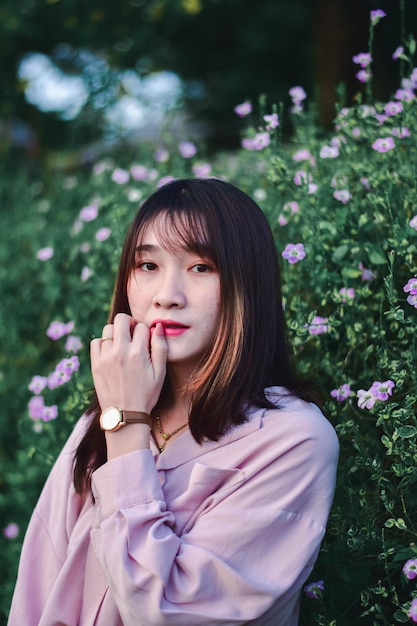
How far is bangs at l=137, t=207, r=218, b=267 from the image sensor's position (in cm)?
175

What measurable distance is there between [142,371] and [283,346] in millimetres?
347

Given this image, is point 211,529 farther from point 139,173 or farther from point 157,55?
point 157,55

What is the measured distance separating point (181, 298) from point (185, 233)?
15 cm

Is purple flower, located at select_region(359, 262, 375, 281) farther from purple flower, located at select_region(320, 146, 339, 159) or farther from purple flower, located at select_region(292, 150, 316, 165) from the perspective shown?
purple flower, located at select_region(292, 150, 316, 165)

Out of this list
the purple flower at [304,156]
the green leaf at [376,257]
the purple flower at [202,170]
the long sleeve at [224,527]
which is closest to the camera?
the long sleeve at [224,527]

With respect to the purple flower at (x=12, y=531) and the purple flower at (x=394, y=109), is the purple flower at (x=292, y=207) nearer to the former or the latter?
the purple flower at (x=394, y=109)

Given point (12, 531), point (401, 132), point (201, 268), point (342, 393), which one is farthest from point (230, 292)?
point (12, 531)

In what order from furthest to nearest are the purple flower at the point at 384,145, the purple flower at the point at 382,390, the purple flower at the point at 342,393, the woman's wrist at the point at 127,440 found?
the purple flower at the point at 384,145, the purple flower at the point at 342,393, the purple flower at the point at 382,390, the woman's wrist at the point at 127,440

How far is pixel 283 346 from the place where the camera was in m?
1.87

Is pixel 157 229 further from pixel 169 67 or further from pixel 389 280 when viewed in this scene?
pixel 169 67

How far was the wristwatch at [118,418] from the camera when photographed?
5.56ft

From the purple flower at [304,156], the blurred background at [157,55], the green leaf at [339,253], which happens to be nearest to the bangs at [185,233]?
the green leaf at [339,253]

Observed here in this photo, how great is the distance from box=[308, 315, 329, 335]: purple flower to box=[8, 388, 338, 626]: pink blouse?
46 centimetres

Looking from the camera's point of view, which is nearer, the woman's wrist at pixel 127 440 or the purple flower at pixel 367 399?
the woman's wrist at pixel 127 440
